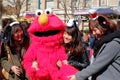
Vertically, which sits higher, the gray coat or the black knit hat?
the black knit hat

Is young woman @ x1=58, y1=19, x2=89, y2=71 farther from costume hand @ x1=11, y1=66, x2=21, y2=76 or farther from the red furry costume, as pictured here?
Result: costume hand @ x1=11, y1=66, x2=21, y2=76

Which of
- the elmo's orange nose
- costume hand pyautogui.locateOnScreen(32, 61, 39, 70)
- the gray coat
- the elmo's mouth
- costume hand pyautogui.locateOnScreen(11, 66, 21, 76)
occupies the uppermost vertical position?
the elmo's orange nose

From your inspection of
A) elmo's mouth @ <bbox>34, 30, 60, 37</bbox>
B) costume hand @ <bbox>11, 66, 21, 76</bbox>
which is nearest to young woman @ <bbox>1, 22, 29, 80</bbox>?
costume hand @ <bbox>11, 66, 21, 76</bbox>

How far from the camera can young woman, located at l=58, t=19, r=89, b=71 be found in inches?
170

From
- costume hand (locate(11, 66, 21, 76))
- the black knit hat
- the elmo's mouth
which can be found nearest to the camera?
the black knit hat

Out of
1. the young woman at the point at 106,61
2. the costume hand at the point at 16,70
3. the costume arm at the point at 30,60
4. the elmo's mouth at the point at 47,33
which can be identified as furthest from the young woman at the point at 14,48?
the young woman at the point at 106,61

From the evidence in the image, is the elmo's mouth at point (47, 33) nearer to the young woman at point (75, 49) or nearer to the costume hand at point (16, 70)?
the young woman at point (75, 49)

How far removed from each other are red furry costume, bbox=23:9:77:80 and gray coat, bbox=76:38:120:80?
1.69 ft

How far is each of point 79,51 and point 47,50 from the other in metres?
0.39

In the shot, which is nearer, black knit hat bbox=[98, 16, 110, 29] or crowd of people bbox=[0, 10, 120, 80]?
crowd of people bbox=[0, 10, 120, 80]

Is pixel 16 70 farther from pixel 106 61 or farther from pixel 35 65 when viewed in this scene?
pixel 106 61

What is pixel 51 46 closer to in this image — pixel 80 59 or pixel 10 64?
pixel 80 59

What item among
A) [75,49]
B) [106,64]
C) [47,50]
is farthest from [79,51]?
[106,64]

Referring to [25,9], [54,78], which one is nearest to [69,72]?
[54,78]
